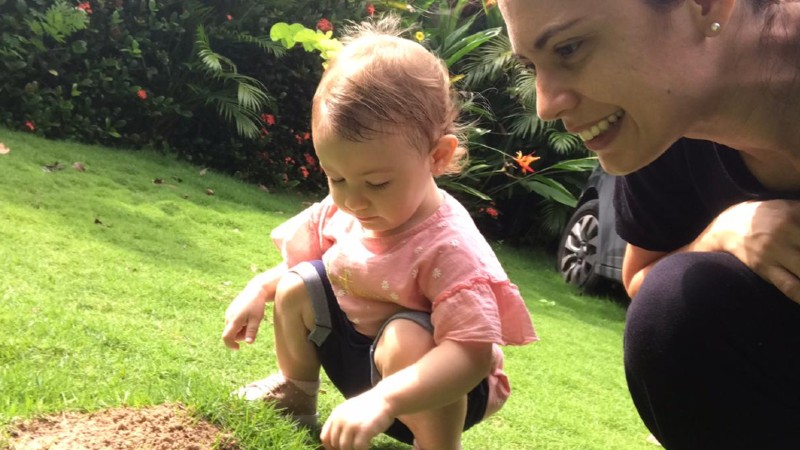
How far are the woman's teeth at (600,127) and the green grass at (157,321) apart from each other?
0.93 m

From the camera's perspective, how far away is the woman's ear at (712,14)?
4.36 feet

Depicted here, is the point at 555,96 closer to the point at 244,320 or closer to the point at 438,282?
the point at 438,282

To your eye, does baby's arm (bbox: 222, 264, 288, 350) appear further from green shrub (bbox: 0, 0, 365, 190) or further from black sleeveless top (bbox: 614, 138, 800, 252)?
green shrub (bbox: 0, 0, 365, 190)

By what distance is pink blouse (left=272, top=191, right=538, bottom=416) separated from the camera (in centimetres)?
169

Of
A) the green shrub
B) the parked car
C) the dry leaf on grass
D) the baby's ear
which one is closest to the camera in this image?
the baby's ear

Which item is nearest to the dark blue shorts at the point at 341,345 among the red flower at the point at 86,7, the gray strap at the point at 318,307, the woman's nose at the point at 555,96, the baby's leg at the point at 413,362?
the gray strap at the point at 318,307

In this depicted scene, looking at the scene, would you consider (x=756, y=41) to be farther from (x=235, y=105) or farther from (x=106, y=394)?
(x=235, y=105)

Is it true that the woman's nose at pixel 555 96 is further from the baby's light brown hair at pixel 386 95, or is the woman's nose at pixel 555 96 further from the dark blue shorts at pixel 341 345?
the dark blue shorts at pixel 341 345

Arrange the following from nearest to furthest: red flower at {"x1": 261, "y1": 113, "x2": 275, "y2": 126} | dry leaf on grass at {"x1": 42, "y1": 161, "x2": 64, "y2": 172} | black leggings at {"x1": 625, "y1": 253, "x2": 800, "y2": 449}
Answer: black leggings at {"x1": 625, "y1": 253, "x2": 800, "y2": 449}, dry leaf on grass at {"x1": 42, "y1": 161, "x2": 64, "y2": 172}, red flower at {"x1": 261, "y1": 113, "x2": 275, "y2": 126}

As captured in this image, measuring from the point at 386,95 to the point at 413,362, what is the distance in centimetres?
61

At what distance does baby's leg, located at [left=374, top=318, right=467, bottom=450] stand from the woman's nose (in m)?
0.58

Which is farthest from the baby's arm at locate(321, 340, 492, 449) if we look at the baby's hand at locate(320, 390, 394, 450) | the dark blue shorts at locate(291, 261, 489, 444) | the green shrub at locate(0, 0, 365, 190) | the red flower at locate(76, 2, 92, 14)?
the red flower at locate(76, 2, 92, 14)

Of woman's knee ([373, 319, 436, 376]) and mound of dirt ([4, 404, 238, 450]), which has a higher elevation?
woman's knee ([373, 319, 436, 376])

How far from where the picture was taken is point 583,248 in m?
5.88
